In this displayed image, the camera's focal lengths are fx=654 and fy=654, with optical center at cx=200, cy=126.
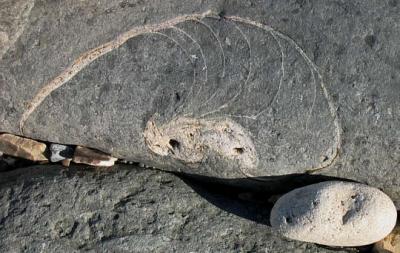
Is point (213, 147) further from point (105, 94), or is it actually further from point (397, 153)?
point (397, 153)

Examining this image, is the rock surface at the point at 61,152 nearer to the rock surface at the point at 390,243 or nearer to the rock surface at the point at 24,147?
the rock surface at the point at 24,147

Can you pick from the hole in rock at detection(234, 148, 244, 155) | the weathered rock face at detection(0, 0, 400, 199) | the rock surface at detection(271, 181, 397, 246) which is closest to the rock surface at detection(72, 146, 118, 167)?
the weathered rock face at detection(0, 0, 400, 199)

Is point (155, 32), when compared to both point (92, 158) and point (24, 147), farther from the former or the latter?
point (24, 147)

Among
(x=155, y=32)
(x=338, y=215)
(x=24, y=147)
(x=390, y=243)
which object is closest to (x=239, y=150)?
(x=338, y=215)

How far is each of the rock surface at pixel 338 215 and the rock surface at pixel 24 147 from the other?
141 centimetres

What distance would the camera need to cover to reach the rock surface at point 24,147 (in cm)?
366

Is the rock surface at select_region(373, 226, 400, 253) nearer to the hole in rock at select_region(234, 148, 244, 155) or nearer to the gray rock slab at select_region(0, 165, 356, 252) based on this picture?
the gray rock slab at select_region(0, 165, 356, 252)

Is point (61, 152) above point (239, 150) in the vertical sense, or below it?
below

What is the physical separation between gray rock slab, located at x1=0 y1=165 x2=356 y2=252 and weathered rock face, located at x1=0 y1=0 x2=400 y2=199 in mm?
200

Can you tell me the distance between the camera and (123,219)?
3277 mm

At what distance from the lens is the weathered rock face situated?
3104mm

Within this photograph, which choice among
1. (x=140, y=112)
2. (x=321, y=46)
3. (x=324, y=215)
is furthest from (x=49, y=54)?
(x=324, y=215)

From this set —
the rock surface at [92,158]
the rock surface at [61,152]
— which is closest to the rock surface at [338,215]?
the rock surface at [92,158]

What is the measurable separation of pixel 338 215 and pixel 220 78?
87cm
